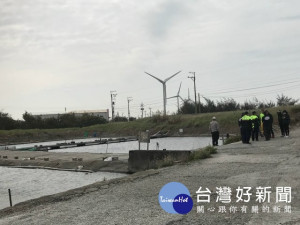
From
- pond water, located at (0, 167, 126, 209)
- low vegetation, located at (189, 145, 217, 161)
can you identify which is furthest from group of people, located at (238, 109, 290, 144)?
pond water, located at (0, 167, 126, 209)

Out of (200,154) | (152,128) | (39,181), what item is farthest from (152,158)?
(152,128)

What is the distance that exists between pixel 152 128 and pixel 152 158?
148 ft


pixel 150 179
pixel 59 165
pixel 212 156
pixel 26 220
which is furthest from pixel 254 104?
pixel 26 220

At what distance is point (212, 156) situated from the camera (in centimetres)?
1422

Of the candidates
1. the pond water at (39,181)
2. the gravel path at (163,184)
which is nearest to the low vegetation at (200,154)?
the gravel path at (163,184)

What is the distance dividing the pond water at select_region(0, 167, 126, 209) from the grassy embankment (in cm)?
2748

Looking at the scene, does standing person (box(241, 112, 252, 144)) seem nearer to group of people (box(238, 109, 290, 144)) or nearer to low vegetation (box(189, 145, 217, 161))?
group of people (box(238, 109, 290, 144))

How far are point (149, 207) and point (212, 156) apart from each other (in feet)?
23.3

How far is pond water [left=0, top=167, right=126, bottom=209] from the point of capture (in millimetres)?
14577

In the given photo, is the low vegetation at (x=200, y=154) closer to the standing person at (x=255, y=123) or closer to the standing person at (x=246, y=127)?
the standing person at (x=246, y=127)

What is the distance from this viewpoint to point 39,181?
1750cm

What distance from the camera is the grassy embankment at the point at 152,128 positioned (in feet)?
164

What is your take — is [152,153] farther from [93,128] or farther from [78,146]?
[93,128]

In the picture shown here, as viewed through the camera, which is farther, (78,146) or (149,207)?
(78,146)
